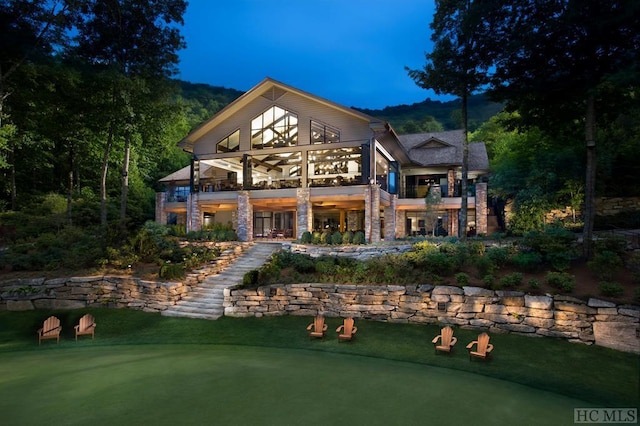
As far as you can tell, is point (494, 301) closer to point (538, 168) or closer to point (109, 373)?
point (109, 373)

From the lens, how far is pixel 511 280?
32.9 ft

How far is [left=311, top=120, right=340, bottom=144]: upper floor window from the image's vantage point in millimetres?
21859

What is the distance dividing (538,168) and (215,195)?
63.8ft

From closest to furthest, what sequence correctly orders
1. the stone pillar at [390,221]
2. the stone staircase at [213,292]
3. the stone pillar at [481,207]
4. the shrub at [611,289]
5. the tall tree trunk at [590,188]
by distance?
the shrub at [611,289] → the tall tree trunk at [590,188] → the stone staircase at [213,292] → the stone pillar at [390,221] → the stone pillar at [481,207]

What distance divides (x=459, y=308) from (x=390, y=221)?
13.5m

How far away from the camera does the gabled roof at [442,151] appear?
27359 millimetres

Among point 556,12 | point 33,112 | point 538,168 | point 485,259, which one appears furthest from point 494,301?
point 33,112

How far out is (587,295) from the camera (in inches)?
360

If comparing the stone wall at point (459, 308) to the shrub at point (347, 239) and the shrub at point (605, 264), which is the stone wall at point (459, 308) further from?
the shrub at point (347, 239)

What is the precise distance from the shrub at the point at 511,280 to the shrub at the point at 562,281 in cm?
72

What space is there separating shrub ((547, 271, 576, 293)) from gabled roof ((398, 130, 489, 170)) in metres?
18.0

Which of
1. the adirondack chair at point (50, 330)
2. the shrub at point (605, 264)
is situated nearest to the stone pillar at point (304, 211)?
the adirondack chair at point (50, 330)

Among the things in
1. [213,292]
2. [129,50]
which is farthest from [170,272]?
[129,50]

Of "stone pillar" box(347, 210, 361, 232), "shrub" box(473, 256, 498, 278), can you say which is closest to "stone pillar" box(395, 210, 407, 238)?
"stone pillar" box(347, 210, 361, 232)
